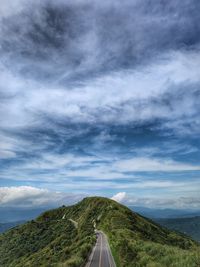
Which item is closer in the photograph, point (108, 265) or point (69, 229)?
point (108, 265)

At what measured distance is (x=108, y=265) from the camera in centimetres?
5066

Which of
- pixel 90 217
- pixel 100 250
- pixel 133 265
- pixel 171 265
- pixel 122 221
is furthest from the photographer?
pixel 90 217

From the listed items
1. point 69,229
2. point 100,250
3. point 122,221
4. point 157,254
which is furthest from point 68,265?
point 69,229

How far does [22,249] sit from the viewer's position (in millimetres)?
165750

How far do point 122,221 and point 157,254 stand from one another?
9984 centimetres

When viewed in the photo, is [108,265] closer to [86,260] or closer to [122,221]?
[86,260]

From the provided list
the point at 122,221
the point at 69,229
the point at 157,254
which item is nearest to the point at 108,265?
the point at 157,254

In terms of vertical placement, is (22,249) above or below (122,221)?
below

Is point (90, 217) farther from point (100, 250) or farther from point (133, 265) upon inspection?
point (133, 265)

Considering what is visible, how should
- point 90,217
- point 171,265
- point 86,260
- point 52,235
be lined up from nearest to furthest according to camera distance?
1. point 171,265
2. point 86,260
3. point 52,235
4. point 90,217

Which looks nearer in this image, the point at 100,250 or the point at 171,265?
the point at 171,265

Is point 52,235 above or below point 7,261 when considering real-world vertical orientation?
above

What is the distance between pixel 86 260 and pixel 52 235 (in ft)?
→ 402

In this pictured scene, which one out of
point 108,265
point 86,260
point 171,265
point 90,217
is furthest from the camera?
point 90,217
